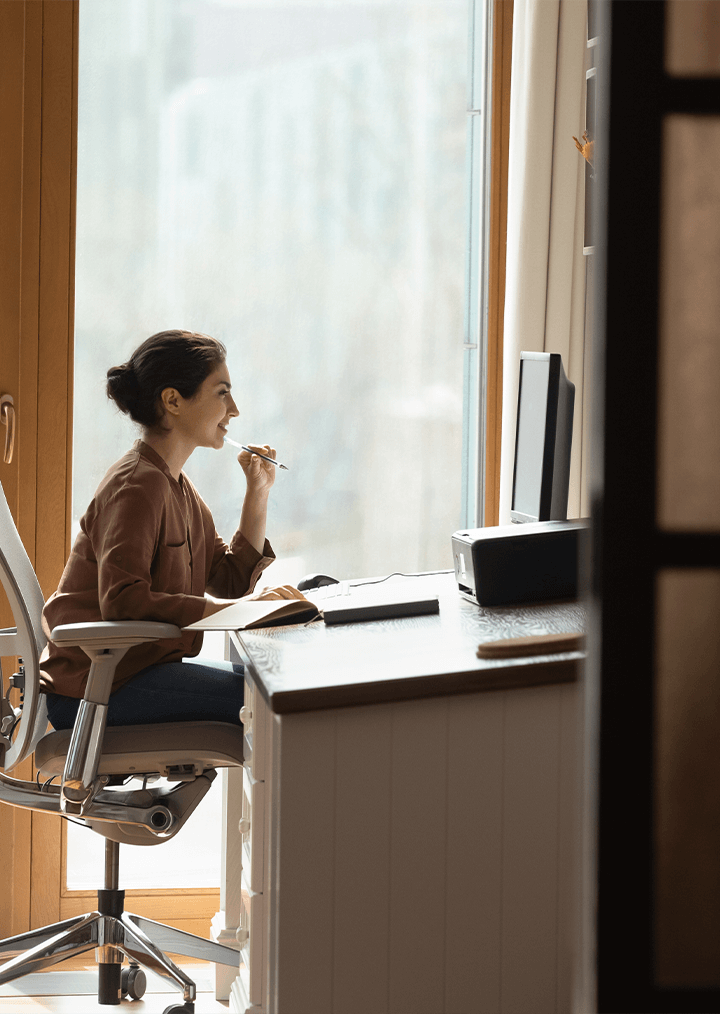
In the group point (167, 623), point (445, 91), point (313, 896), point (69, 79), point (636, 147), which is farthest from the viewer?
point (445, 91)

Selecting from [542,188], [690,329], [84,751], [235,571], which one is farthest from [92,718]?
[542,188]

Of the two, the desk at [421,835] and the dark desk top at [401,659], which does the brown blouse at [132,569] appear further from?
the desk at [421,835]

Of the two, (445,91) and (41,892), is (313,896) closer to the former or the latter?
(41,892)

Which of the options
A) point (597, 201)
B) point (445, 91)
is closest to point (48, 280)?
point (445, 91)

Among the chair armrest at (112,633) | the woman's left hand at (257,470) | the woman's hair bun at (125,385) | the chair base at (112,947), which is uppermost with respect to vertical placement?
the woman's hair bun at (125,385)

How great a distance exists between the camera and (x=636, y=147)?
32.7 inches

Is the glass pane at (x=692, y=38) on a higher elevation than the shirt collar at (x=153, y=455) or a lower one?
higher

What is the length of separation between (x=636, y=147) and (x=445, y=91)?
2.00m

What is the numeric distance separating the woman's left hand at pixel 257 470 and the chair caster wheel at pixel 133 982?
1005 mm

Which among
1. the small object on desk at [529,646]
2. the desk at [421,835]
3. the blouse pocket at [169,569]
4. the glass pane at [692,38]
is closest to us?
the glass pane at [692,38]

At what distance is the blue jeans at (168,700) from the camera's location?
1.92 metres

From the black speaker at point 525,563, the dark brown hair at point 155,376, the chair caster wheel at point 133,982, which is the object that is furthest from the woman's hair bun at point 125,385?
the chair caster wheel at point 133,982

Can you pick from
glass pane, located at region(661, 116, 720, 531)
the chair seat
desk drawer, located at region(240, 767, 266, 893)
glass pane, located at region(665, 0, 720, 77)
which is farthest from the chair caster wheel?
glass pane, located at region(665, 0, 720, 77)

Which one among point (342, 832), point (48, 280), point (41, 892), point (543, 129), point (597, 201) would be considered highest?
point (543, 129)
